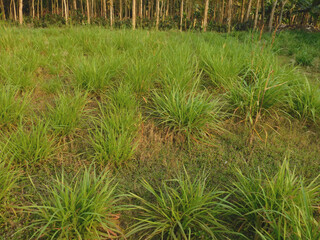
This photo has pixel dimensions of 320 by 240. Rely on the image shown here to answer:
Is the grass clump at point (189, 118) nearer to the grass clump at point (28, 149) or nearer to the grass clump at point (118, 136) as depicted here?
the grass clump at point (118, 136)

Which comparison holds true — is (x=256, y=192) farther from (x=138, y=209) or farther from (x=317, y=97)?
(x=317, y=97)

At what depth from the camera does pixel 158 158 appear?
254 centimetres

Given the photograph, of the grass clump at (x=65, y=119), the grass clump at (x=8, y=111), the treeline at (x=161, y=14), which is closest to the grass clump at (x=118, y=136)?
the grass clump at (x=65, y=119)

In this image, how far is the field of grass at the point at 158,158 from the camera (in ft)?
5.73

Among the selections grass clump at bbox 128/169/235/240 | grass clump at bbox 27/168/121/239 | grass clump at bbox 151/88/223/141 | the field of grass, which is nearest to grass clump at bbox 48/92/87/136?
the field of grass

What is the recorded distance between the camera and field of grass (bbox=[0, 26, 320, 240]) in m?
1.75

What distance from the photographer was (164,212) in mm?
1854

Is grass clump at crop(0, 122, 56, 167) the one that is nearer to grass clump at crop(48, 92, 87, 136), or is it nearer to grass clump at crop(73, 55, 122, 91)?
grass clump at crop(48, 92, 87, 136)

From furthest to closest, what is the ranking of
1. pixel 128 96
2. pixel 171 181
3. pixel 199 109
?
pixel 128 96 < pixel 199 109 < pixel 171 181

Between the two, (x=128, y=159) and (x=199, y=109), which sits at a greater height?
(x=199, y=109)

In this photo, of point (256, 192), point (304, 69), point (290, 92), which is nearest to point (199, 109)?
point (256, 192)

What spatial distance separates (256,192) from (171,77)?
6.47ft

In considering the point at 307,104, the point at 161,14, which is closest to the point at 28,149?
the point at 307,104

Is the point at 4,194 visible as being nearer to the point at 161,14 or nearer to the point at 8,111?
the point at 8,111
